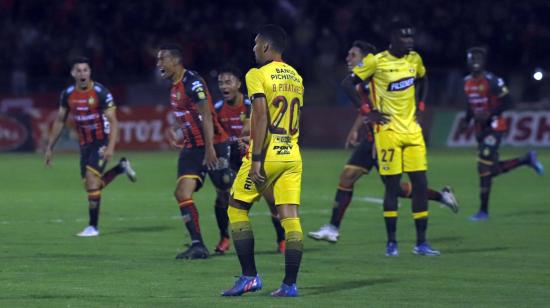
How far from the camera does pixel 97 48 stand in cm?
3569

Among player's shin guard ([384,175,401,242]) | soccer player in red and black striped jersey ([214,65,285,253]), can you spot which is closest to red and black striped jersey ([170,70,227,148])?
soccer player in red and black striped jersey ([214,65,285,253])

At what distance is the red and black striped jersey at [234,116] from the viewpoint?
45.2ft

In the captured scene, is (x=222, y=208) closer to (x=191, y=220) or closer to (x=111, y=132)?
(x=191, y=220)

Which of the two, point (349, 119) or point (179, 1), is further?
point (179, 1)

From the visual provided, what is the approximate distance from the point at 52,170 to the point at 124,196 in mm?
6298

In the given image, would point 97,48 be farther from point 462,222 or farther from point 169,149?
point 462,222

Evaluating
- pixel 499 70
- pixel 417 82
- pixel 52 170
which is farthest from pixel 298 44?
pixel 417 82

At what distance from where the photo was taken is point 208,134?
40.8ft

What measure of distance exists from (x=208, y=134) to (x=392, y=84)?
6.65 feet

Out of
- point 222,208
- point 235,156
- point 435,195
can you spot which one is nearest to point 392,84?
point 235,156

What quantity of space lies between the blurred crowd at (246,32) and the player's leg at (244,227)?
2494cm

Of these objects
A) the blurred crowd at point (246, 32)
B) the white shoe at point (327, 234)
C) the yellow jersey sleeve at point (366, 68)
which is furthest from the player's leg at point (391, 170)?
the blurred crowd at point (246, 32)

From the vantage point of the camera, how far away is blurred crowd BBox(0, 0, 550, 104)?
35.4 metres

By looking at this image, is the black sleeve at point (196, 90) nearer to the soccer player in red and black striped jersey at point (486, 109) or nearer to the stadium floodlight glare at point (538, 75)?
the soccer player in red and black striped jersey at point (486, 109)
